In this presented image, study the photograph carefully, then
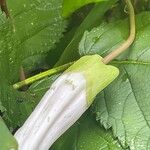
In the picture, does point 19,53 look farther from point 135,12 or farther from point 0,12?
point 135,12

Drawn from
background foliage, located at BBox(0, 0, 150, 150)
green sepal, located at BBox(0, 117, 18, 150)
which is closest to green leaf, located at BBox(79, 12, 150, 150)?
background foliage, located at BBox(0, 0, 150, 150)

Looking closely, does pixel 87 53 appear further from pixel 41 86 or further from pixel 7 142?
pixel 7 142

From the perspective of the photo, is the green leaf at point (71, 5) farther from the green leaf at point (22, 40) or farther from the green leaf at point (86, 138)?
the green leaf at point (86, 138)

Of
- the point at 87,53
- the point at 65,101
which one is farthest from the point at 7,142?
the point at 87,53

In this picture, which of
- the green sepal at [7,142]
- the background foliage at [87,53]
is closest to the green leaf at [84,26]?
the background foliage at [87,53]

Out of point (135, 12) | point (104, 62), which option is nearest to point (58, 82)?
point (104, 62)
